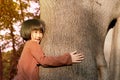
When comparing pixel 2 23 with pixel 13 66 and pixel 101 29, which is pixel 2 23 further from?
pixel 101 29

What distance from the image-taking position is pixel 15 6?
14.0 m

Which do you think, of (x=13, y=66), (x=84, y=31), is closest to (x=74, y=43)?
(x=84, y=31)

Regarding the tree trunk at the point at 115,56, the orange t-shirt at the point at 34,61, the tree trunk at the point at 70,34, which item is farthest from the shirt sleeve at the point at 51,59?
the tree trunk at the point at 115,56

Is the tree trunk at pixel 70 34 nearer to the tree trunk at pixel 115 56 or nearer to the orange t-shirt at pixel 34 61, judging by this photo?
the orange t-shirt at pixel 34 61

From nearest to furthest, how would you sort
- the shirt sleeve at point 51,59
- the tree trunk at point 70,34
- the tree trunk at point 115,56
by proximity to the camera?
the shirt sleeve at point 51,59, the tree trunk at point 70,34, the tree trunk at point 115,56

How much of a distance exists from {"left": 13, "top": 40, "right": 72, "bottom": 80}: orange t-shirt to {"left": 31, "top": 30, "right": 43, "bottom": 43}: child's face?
57 mm

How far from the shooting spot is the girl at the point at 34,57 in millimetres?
3830

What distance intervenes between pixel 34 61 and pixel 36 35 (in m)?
0.28

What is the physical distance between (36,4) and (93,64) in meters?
9.74

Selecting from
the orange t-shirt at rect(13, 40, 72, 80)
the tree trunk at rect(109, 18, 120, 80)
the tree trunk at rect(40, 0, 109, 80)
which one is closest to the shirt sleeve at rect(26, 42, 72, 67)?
the orange t-shirt at rect(13, 40, 72, 80)

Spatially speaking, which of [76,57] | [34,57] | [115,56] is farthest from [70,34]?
[115,56]

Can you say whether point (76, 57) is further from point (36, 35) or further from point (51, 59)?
point (36, 35)

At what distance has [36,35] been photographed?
4.02 metres

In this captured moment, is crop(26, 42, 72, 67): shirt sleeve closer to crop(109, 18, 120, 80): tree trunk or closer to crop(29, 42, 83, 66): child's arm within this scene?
crop(29, 42, 83, 66): child's arm
